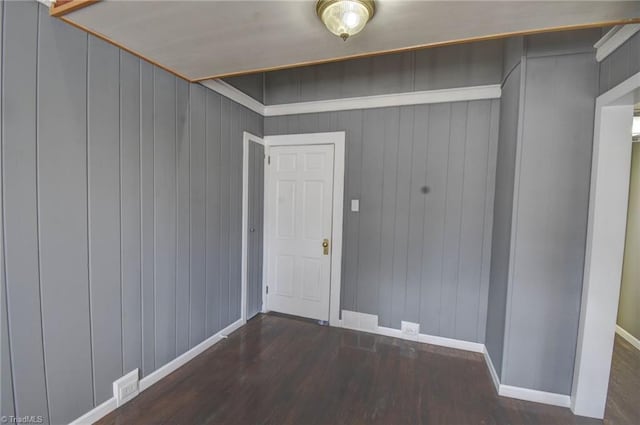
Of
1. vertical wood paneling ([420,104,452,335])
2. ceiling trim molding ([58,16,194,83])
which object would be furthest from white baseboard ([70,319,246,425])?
ceiling trim molding ([58,16,194,83])

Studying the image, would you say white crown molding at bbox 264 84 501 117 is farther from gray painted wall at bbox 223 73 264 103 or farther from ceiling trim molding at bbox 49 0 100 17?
ceiling trim molding at bbox 49 0 100 17

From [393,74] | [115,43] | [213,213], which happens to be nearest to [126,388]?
[213,213]

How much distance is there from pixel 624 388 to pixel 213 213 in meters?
3.70

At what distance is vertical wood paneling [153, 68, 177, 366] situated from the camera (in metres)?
2.14

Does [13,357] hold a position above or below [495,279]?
below

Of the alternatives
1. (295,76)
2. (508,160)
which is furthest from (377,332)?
(295,76)

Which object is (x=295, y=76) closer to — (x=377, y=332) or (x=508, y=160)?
(x=508, y=160)

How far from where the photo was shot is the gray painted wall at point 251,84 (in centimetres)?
293

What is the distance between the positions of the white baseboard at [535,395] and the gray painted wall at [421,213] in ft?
2.07

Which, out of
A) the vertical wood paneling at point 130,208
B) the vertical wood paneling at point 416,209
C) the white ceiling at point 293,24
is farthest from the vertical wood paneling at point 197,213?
the vertical wood paneling at point 416,209

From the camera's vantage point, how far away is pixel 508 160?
2.27 m

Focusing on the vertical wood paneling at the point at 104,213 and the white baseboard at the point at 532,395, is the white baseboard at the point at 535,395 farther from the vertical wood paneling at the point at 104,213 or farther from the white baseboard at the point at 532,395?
the vertical wood paneling at the point at 104,213

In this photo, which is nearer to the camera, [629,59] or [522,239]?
[629,59]

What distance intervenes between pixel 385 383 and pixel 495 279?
131cm
